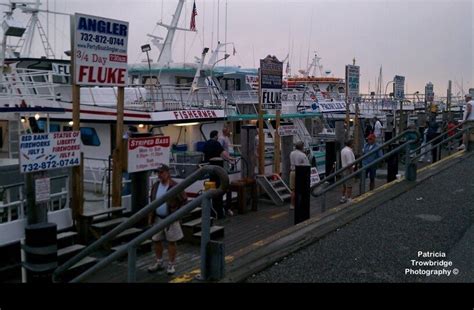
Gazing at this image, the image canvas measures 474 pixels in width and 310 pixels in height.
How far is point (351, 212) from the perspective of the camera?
750 centimetres

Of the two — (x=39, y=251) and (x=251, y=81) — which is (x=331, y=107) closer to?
(x=251, y=81)

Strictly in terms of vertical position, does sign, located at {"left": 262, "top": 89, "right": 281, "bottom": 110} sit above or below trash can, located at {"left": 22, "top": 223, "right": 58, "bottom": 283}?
above

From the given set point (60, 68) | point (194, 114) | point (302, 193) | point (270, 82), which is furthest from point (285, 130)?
point (60, 68)

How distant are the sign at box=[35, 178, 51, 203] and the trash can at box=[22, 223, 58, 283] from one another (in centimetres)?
180

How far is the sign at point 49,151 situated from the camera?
22.8ft

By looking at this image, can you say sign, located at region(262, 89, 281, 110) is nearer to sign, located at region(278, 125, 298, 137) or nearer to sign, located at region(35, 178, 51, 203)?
sign, located at region(278, 125, 298, 137)

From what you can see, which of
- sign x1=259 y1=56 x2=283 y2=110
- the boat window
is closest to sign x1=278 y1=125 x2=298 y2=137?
sign x1=259 y1=56 x2=283 y2=110

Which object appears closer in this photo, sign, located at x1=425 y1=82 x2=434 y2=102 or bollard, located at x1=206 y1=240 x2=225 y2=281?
bollard, located at x1=206 y1=240 x2=225 y2=281

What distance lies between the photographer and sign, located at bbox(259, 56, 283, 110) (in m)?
12.4

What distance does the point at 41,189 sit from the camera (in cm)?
712

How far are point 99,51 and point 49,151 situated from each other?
5.92 ft

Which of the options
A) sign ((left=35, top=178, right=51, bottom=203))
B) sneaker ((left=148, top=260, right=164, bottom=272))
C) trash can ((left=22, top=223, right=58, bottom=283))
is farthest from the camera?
sign ((left=35, top=178, right=51, bottom=203))
